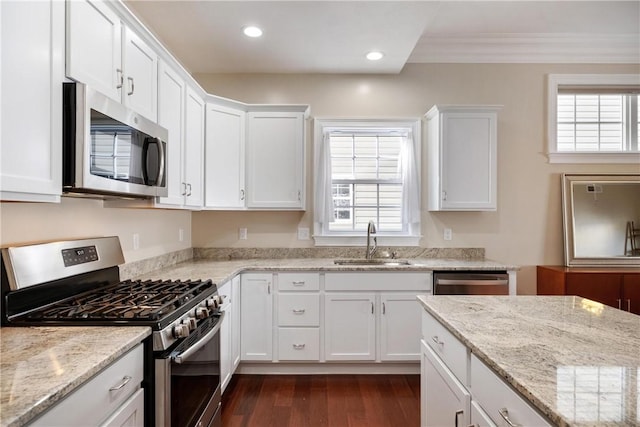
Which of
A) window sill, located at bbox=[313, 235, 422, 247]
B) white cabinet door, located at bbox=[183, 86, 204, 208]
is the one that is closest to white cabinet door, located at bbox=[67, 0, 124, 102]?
white cabinet door, located at bbox=[183, 86, 204, 208]

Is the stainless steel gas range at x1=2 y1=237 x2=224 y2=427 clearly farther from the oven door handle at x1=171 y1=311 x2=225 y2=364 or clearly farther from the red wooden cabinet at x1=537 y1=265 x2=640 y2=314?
the red wooden cabinet at x1=537 y1=265 x2=640 y2=314

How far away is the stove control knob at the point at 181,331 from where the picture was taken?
145 centimetres

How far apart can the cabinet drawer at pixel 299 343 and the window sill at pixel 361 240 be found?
0.90m

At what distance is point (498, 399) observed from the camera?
102cm

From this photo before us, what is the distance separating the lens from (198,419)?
1.72 m

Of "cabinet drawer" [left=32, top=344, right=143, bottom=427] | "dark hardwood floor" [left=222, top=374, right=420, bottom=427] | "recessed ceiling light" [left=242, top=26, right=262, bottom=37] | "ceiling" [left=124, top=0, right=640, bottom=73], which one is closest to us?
"cabinet drawer" [left=32, top=344, right=143, bottom=427]

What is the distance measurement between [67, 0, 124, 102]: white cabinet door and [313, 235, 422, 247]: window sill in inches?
88.7

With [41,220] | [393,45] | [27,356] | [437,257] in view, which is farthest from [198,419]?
[393,45]

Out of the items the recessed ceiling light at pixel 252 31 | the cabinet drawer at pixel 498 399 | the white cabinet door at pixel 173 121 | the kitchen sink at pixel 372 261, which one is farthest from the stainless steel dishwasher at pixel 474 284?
the recessed ceiling light at pixel 252 31

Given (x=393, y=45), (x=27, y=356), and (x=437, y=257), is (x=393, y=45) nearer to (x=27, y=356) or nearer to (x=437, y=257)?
(x=437, y=257)

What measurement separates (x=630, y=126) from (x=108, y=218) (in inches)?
184

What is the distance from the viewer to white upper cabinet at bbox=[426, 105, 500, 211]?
322 cm

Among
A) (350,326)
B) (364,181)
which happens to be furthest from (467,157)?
(350,326)

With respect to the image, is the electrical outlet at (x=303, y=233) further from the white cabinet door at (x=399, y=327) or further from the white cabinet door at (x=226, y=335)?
the white cabinet door at (x=226, y=335)
